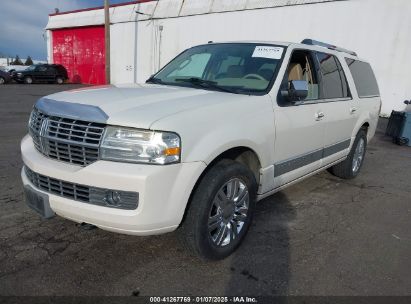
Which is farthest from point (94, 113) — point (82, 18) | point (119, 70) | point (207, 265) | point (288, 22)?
point (82, 18)

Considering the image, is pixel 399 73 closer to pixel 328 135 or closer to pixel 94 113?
pixel 328 135

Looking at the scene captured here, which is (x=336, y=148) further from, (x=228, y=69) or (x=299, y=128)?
(x=228, y=69)

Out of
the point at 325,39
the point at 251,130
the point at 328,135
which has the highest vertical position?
the point at 325,39

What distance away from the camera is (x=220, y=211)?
9.98 ft

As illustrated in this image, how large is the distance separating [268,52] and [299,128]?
0.87m

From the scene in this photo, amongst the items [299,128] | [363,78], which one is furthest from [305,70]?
[363,78]

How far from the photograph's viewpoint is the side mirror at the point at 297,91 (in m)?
3.45

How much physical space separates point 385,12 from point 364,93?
10.1m

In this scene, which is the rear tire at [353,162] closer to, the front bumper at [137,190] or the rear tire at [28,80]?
the front bumper at [137,190]

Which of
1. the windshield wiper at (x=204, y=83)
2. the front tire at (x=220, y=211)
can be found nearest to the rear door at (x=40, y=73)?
the windshield wiper at (x=204, y=83)

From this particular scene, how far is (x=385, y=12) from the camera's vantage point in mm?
13641

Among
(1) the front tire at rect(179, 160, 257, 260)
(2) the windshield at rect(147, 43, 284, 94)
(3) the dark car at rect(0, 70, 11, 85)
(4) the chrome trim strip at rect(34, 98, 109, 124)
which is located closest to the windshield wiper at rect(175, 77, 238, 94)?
(2) the windshield at rect(147, 43, 284, 94)

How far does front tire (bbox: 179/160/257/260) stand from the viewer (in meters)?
2.78

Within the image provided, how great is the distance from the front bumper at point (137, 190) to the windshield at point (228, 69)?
4.23 feet
